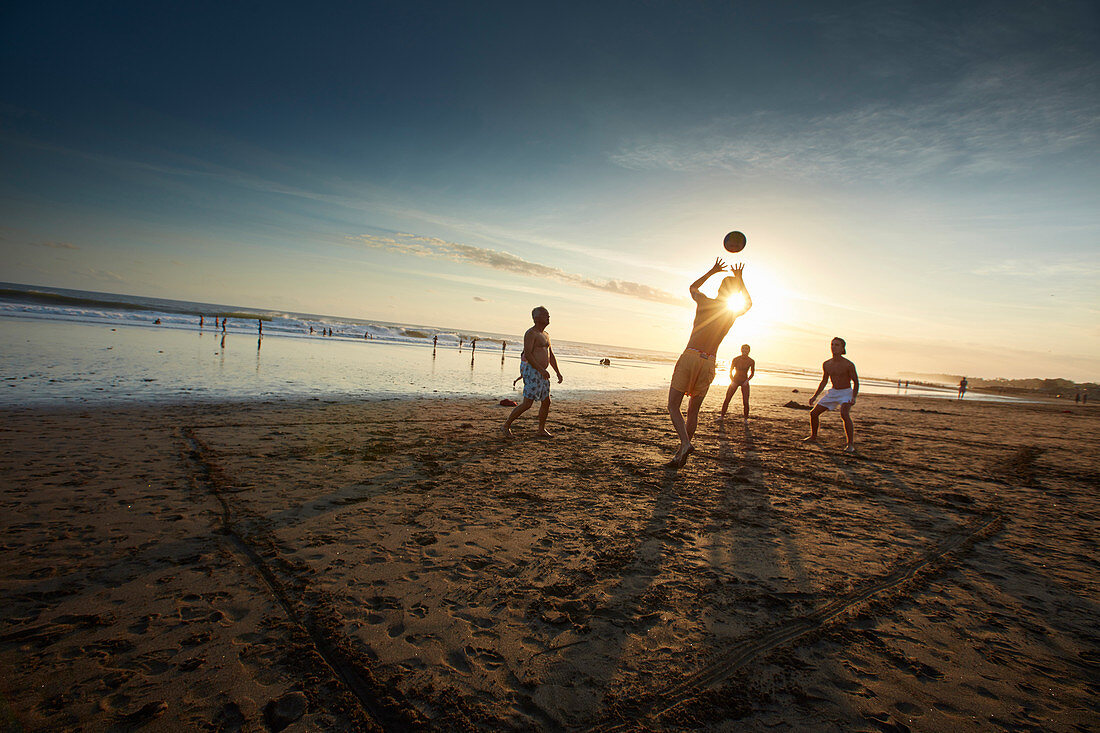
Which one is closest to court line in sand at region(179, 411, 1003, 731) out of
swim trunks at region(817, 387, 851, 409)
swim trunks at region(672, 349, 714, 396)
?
swim trunks at region(672, 349, 714, 396)

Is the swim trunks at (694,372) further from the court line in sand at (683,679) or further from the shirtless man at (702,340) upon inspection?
the court line in sand at (683,679)

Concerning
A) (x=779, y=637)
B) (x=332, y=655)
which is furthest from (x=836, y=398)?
(x=332, y=655)

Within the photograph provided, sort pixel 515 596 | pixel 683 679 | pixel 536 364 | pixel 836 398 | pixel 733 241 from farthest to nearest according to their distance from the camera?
pixel 836 398 < pixel 536 364 < pixel 733 241 < pixel 515 596 < pixel 683 679

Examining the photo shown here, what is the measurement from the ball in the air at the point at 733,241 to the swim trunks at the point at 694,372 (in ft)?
4.32

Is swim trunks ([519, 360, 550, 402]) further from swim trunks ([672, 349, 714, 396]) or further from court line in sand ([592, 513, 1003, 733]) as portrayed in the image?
court line in sand ([592, 513, 1003, 733])

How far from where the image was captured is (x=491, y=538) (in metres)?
3.67

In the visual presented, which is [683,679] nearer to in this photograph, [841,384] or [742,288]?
[742,288]

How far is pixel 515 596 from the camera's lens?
283cm

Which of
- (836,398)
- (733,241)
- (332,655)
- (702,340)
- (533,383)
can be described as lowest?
(332,655)

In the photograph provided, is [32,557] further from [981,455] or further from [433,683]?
[981,455]

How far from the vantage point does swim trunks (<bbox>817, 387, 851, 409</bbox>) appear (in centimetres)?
862

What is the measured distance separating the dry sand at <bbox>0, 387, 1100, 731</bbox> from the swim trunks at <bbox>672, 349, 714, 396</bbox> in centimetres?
114

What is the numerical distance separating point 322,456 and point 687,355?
15.8ft

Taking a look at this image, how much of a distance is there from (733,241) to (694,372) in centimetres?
166
